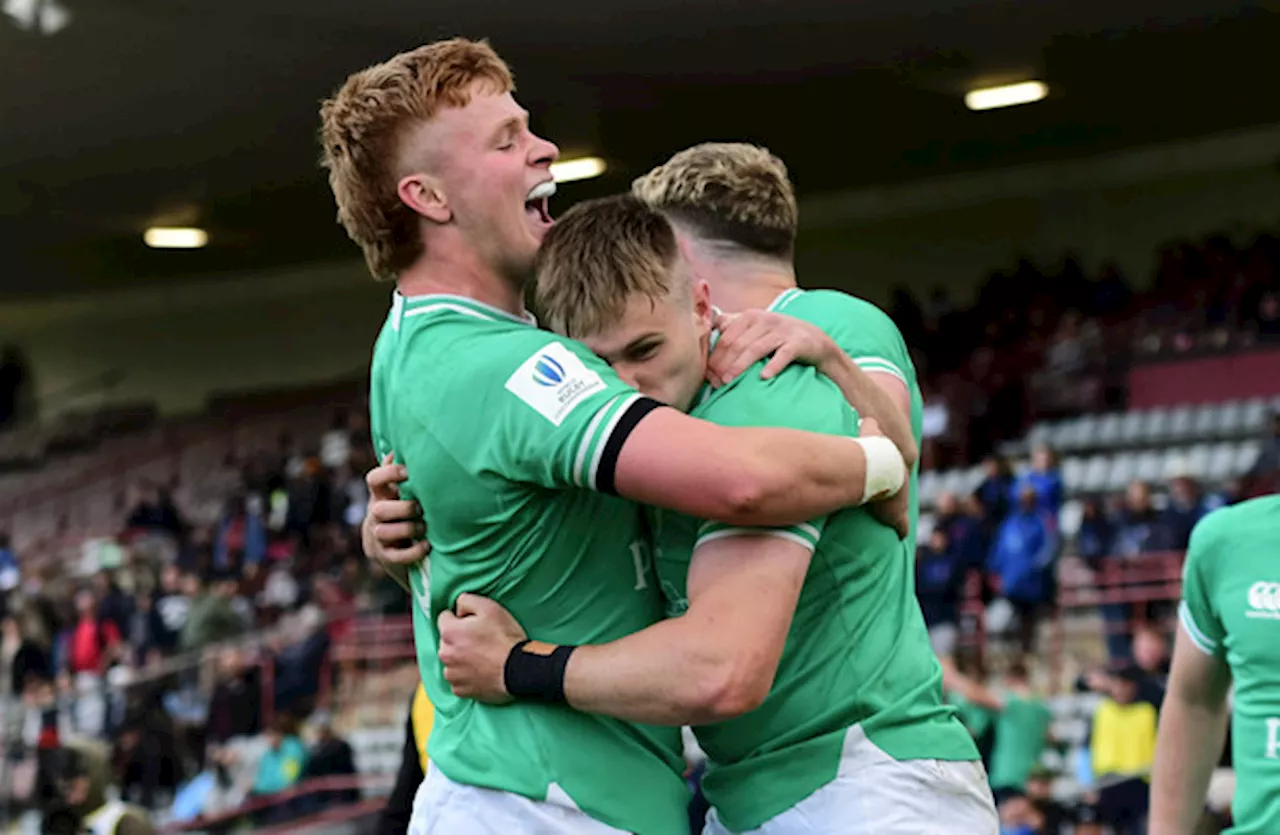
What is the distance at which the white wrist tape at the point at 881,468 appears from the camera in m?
2.81

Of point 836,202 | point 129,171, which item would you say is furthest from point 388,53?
point 836,202

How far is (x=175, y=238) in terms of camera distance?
24.0m

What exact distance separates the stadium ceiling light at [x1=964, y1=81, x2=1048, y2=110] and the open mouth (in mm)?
15501

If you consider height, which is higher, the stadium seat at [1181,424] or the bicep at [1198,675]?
the bicep at [1198,675]

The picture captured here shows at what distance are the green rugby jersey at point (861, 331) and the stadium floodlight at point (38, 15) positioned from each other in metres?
12.9

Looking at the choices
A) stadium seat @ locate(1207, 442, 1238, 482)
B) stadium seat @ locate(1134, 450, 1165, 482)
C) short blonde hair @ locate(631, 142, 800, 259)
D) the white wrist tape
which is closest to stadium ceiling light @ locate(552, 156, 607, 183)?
stadium seat @ locate(1134, 450, 1165, 482)

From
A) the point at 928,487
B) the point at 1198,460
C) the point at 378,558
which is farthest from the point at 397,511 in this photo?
the point at 928,487

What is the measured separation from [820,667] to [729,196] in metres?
0.99

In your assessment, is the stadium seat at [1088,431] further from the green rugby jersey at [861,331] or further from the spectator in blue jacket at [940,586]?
the green rugby jersey at [861,331]

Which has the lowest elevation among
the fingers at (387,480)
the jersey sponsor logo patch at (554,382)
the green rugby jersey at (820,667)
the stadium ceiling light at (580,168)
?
the green rugby jersey at (820,667)

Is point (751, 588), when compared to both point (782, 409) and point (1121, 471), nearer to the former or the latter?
point (782, 409)

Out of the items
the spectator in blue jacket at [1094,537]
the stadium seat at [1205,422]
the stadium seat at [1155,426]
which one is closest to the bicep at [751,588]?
the spectator in blue jacket at [1094,537]

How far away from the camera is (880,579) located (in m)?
2.99

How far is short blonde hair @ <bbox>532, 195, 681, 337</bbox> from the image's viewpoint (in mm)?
2779
